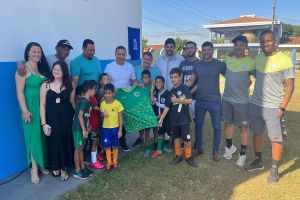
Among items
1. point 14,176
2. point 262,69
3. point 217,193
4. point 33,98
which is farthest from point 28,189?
point 262,69

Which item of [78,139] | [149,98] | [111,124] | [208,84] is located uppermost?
[208,84]

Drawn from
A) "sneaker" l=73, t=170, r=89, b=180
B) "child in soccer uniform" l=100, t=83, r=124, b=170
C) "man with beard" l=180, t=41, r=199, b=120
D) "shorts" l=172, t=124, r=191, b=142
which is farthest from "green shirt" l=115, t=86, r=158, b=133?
"sneaker" l=73, t=170, r=89, b=180

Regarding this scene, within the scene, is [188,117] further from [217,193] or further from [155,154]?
[217,193]

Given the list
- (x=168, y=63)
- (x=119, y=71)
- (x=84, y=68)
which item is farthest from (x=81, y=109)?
(x=168, y=63)

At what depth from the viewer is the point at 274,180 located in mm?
4066

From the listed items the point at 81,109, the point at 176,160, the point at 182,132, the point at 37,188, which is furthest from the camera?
the point at 176,160

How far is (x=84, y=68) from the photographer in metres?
4.50

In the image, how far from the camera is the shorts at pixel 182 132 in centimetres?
459

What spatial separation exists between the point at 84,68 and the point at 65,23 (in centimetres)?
103

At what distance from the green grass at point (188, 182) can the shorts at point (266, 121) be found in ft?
2.20

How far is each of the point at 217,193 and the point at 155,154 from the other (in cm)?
148

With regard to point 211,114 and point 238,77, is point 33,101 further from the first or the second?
point 238,77

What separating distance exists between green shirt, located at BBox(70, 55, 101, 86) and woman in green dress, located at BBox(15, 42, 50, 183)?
437 mm

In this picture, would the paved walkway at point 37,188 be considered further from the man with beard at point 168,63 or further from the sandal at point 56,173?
the man with beard at point 168,63
